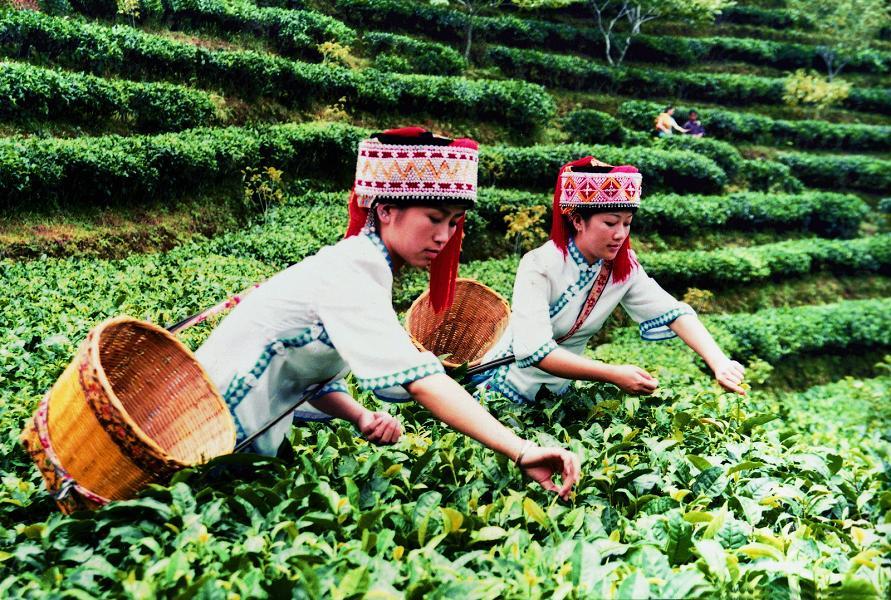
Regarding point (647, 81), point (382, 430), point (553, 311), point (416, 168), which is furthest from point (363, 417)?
point (647, 81)

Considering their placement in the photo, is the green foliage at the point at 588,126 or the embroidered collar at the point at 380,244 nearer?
the embroidered collar at the point at 380,244

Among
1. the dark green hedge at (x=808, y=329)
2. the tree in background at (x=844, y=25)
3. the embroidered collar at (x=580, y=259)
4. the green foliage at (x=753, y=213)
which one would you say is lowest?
the dark green hedge at (x=808, y=329)

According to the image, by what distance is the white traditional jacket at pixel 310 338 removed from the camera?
Answer: 1.75m

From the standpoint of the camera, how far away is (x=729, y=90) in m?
21.2

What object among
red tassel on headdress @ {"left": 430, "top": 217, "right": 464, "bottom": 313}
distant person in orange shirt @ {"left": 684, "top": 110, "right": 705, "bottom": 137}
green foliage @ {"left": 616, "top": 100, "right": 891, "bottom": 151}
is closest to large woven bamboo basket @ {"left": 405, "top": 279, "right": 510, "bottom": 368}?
red tassel on headdress @ {"left": 430, "top": 217, "right": 464, "bottom": 313}

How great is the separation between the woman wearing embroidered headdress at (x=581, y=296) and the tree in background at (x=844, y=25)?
80.1ft

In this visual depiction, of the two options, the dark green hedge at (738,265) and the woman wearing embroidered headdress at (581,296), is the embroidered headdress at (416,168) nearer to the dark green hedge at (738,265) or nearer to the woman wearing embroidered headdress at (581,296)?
the woman wearing embroidered headdress at (581,296)

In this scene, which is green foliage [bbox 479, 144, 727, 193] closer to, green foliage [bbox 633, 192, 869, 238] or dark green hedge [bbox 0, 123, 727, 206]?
dark green hedge [bbox 0, 123, 727, 206]

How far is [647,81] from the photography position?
66.5 feet

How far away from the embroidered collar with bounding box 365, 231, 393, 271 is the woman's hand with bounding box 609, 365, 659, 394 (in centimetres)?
100

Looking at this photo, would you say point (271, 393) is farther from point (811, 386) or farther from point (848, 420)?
point (811, 386)

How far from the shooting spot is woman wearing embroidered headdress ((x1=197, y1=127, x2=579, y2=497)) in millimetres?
1741

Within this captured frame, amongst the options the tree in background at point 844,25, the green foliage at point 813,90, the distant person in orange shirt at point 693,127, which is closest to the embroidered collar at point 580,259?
the distant person in orange shirt at point 693,127

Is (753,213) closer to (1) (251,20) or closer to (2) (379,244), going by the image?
(1) (251,20)
